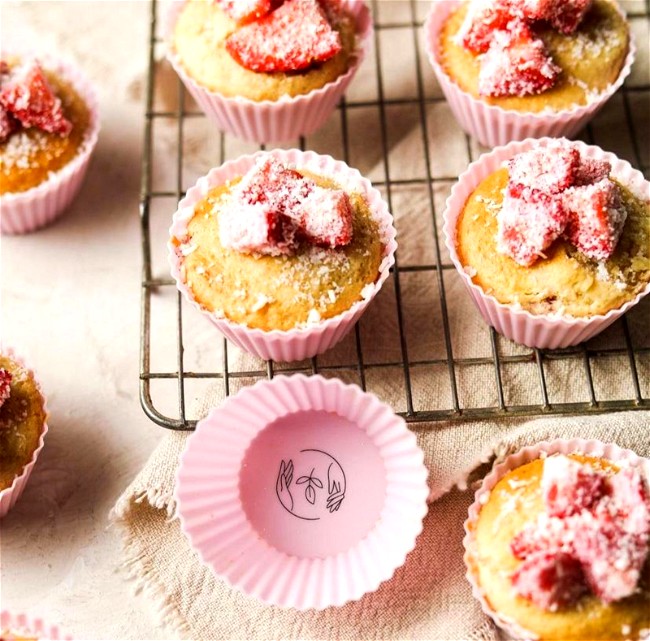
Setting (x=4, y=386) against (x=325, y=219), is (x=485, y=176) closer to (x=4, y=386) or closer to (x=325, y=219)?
(x=325, y=219)

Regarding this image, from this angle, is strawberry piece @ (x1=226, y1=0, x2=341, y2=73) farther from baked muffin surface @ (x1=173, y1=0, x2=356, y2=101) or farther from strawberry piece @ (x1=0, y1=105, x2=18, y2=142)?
strawberry piece @ (x1=0, y1=105, x2=18, y2=142)

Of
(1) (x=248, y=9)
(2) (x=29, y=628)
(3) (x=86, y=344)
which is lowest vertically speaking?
(2) (x=29, y=628)

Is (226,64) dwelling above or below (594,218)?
above

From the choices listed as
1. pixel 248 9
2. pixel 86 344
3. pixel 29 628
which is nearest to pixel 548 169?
pixel 248 9

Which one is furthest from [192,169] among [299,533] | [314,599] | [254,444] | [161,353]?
[314,599]

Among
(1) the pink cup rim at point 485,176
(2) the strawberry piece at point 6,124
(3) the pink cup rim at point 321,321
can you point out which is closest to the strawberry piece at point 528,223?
(1) the pink cup rim at point 485,176
